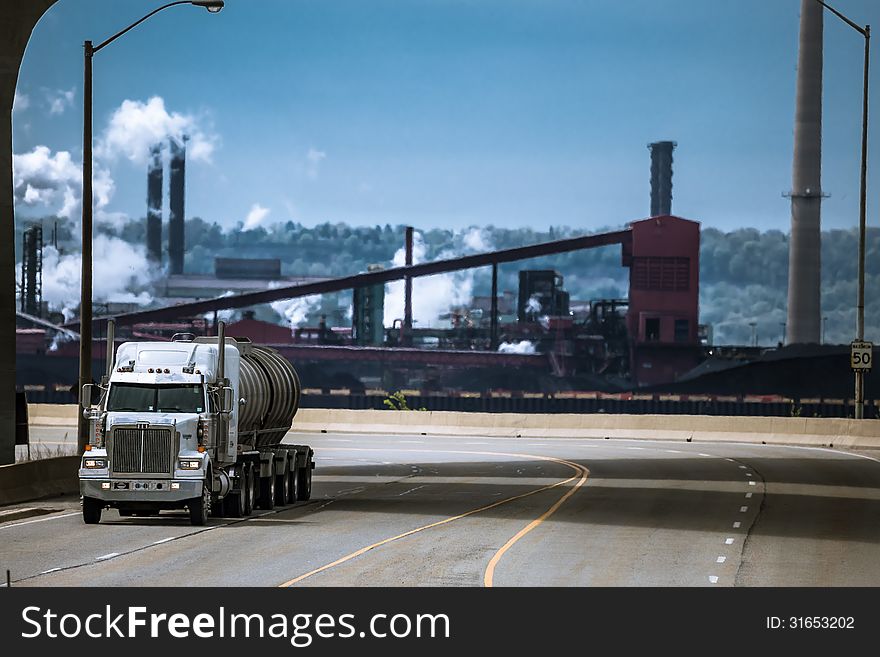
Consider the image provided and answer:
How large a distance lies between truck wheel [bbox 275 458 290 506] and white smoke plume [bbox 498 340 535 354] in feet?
330

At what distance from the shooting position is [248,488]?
93.1 ft

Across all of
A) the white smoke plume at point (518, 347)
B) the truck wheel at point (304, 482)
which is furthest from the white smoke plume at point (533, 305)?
the truck wheel at point (304, 482)

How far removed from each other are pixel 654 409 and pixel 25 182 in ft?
328

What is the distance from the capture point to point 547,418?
65750 millimetres

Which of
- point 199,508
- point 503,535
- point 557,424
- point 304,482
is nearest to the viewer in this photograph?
point 503,535

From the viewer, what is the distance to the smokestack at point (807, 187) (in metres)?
122

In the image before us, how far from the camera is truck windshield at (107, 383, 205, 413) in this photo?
2575 cm

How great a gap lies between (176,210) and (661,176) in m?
60.9

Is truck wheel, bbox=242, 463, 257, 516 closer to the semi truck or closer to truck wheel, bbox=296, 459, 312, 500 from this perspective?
the semi truck

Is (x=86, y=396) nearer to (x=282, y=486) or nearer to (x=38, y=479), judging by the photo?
(x=38, y=479)

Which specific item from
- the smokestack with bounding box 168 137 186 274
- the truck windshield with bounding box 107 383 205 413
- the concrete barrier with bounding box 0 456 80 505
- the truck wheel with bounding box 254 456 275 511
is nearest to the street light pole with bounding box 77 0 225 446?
the concrete barrier with bounding box 0 456 80 505

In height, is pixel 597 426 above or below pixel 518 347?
below

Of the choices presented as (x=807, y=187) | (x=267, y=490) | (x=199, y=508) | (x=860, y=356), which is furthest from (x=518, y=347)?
(x=199, y=508)
